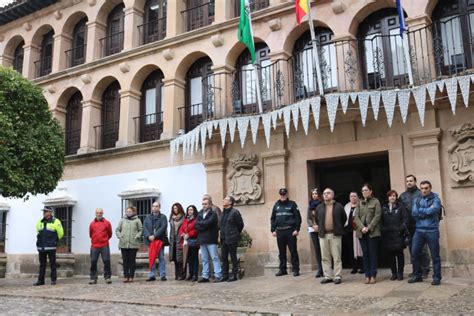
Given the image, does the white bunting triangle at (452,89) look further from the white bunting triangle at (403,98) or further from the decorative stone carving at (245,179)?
the decorative stone carving at (245,179)

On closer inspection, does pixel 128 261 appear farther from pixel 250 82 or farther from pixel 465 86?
pixel 465 86

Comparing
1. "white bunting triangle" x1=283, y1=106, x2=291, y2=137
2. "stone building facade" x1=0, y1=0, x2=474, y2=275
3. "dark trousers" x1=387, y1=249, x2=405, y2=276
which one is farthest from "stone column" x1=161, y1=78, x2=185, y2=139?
"dark trousers" x1=387, y1=249, x2=405, y2=276

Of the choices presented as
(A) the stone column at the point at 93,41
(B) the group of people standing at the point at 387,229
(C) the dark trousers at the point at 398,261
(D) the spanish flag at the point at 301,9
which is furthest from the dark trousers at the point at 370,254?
(A) the stone column at the point at 93,41

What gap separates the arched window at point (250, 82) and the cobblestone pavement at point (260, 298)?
5.14 metres

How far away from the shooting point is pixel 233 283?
11414 millimetres

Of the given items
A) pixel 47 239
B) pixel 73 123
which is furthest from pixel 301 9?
pixel 73 123

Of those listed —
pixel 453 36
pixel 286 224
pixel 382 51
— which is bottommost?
pixel 286 224

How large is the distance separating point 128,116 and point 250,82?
431 cm

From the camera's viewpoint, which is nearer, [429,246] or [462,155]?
[429,246]

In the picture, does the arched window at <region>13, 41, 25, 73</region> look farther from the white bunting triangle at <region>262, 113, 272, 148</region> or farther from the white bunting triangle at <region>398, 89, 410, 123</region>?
the white bunting triangle at <region>398, 89, 410, 123</region>

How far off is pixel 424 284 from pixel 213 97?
7.91 metres

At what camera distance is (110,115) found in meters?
18.3

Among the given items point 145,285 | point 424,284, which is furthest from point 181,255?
point 424,284

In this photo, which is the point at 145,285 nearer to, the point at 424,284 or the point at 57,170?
the point at 57,170
